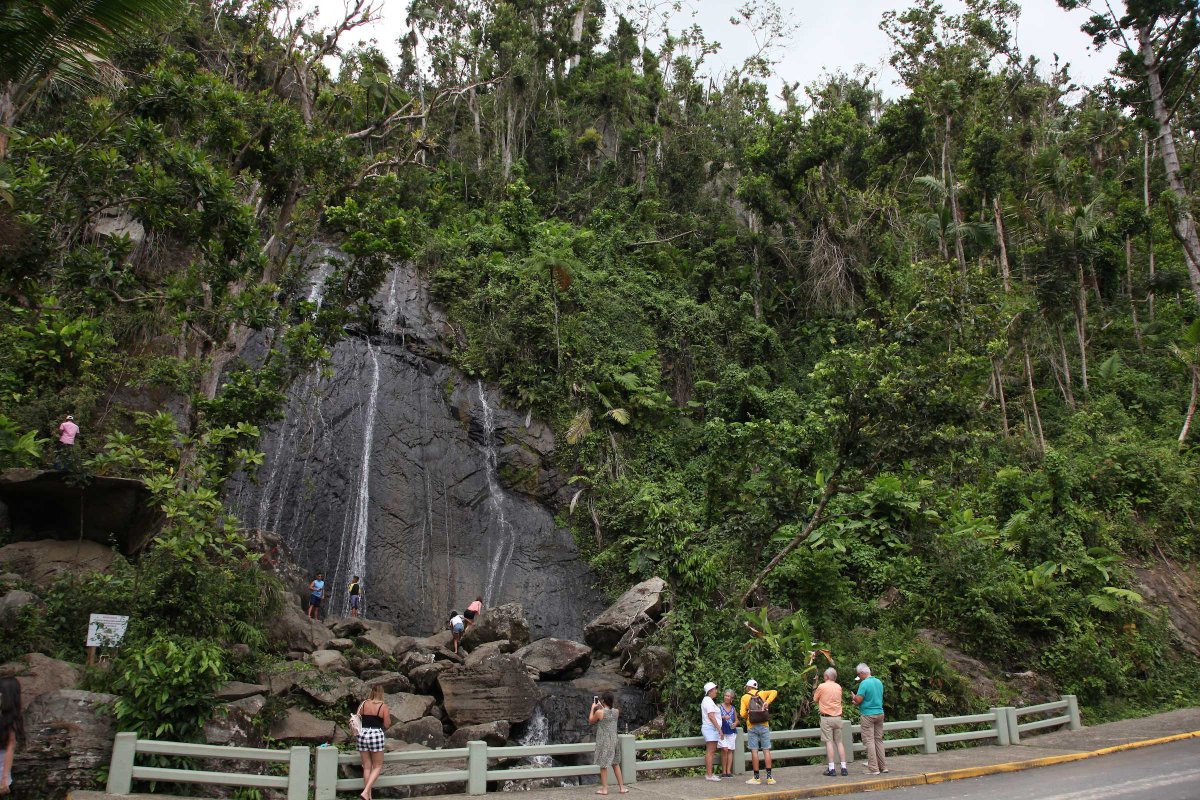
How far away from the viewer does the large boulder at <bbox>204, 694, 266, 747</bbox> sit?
972cm

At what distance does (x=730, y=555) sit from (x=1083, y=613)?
766 cm

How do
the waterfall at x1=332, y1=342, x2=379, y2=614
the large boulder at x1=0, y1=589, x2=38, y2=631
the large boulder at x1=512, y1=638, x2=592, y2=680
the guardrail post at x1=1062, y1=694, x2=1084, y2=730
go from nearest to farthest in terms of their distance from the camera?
1. the large boulder at x1=0, y1=589, x2=38, y2=631
2. the guardrail post at x1=1062, y1=694, x2=1084, y2=730
3. the large boulder at x1=512, y1=638, x2=592, y2=680
4. the waterfall at x1=332, y1=342, x2=379, y2=614

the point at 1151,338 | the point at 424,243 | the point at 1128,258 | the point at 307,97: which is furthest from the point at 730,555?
the point at 1128,258

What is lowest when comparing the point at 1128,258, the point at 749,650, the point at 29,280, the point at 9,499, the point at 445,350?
the point at 749,650

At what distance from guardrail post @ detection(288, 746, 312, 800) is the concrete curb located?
188 inches

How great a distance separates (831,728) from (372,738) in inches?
238

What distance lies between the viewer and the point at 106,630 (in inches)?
386

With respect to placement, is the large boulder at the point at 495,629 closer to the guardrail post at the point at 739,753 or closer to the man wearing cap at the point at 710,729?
the guardrail post at the point at 739,753

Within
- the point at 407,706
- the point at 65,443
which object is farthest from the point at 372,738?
the point at 65,443

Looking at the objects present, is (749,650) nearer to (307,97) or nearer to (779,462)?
(779,462)

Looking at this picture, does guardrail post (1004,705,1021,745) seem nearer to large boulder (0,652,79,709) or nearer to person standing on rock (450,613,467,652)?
person standing on rock (450,613,467,652)

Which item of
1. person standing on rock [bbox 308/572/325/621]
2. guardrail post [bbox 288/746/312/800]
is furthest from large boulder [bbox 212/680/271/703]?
person standing on rock [bbox 308/572/325/621]

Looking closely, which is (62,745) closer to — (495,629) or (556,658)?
(495,629)

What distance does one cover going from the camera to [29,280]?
8.28 m
